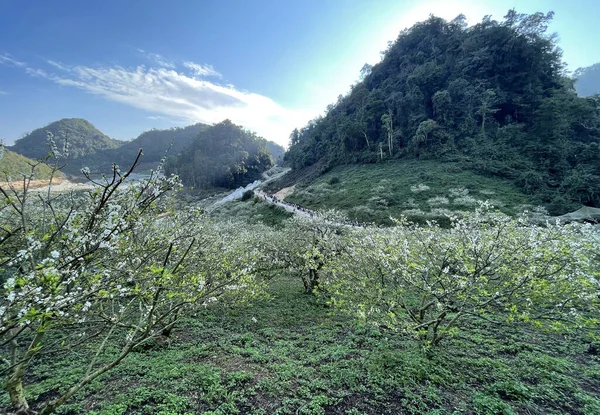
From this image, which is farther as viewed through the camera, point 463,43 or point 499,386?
point 463,43

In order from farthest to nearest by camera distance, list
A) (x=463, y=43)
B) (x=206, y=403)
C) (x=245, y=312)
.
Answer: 1. (x=463, y=43)
2. (x=245, y=312)
3. (x=206, y=403)

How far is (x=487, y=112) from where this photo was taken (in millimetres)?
63000

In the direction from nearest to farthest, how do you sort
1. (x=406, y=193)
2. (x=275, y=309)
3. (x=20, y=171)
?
(x=20, y=171) < (x=275, y=309) < (x=406, y=193)

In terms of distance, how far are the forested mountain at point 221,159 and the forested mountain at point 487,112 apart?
126ft

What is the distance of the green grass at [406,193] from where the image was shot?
41281 millimetres

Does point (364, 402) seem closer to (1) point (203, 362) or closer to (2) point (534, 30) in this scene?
(1) point (203, 362)

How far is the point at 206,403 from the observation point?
6680 mm

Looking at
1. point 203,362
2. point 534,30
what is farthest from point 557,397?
point 534,30

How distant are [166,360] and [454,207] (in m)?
43.8

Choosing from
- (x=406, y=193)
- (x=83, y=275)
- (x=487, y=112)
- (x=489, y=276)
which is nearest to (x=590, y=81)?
(x=487, y=112)

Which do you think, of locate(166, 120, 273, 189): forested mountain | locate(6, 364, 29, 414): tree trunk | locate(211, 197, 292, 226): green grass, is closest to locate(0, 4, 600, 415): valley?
locate(6, 364, 29, 414): tree trunk

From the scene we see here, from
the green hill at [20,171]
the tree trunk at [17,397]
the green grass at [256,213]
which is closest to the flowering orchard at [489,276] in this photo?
the tree trunk at [17,397]

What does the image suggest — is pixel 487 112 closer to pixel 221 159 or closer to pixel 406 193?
pixel 406 193

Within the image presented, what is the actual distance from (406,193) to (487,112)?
35.0 meters
